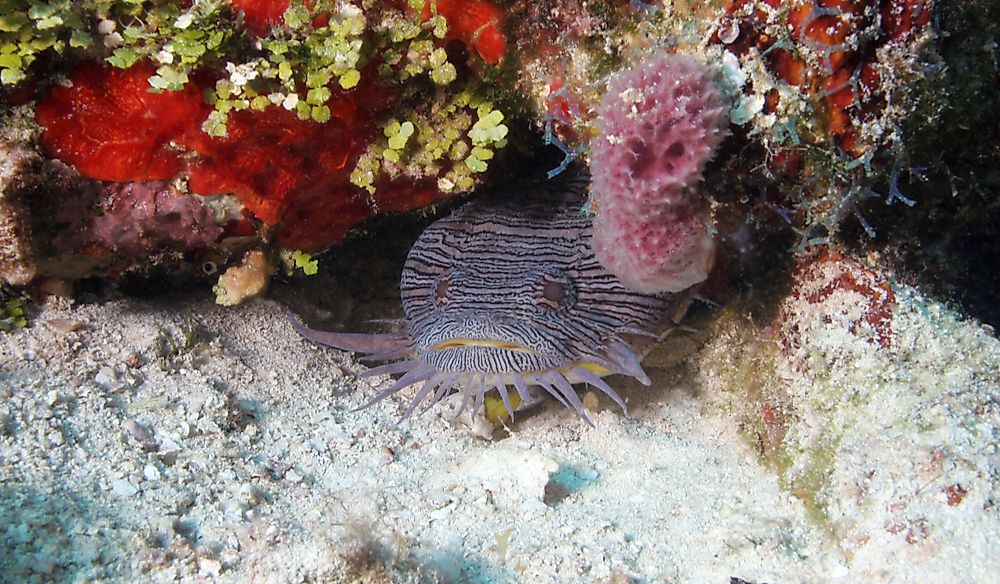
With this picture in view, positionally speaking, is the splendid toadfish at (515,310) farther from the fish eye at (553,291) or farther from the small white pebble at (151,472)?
the small white pebble at (151,472)

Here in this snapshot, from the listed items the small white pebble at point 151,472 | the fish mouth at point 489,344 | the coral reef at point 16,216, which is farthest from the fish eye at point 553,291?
the coral reef at point 16,216

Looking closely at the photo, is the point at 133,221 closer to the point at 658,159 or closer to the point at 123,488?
the point at 123,488

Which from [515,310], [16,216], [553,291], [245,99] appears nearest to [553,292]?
[553,291]

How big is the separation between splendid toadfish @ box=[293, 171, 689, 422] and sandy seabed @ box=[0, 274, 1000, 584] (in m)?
0.39

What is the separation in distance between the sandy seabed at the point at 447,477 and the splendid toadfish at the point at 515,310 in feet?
1.29

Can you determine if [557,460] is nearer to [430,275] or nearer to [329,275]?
[430,275]

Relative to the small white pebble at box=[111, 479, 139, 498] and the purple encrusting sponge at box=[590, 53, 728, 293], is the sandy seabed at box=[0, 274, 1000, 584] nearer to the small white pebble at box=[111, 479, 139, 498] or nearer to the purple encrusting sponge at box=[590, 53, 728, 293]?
the small white pebble at box=[111, 479, 139, 498]

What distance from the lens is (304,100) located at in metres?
3.35

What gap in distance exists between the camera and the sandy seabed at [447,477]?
2.61 m

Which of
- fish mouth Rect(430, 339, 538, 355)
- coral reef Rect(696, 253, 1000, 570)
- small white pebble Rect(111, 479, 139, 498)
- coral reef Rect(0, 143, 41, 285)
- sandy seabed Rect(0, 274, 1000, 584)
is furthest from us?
fish mouth Rect(430, 339, 538, 355)

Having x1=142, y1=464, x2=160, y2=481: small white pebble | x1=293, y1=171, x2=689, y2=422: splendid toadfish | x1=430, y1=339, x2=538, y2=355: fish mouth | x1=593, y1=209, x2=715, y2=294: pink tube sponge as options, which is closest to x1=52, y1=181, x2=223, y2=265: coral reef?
x1=293, y1=171, x2=689, y2=422: splendid toadfish

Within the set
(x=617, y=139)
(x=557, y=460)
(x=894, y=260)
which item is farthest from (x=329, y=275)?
(x=894, y=260)

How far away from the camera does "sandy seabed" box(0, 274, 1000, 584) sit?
2.61 meters

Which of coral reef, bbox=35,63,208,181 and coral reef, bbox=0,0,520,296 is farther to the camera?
coral reef, bbox=35,63,208,181
